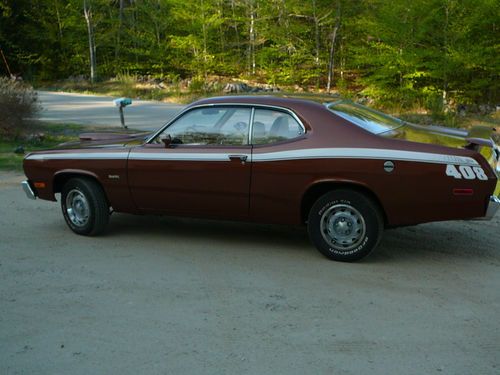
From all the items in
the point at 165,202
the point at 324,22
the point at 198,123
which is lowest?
the point at 165,202

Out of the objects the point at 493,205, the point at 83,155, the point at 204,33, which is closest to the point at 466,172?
the point at 493,205

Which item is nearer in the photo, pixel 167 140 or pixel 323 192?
pixel 323 192

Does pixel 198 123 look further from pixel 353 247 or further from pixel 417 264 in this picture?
pixel 417 264

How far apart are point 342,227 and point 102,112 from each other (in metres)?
15.9

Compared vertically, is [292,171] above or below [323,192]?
above

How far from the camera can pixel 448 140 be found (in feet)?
18.8

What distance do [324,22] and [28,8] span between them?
817 inches

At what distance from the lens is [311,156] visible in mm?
5777

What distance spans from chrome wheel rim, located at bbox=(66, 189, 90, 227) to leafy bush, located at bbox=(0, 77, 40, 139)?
26.8ft

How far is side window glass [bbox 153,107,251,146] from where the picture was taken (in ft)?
20.3

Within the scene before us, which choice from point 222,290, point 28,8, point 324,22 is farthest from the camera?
point 28,8

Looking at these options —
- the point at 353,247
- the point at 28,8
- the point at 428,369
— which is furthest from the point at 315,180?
the point at 28,8

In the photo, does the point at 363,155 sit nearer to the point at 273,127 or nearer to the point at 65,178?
the point at 273,127

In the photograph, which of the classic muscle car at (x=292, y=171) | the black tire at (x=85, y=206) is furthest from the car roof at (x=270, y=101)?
the black tire at (x=85, y=206)
